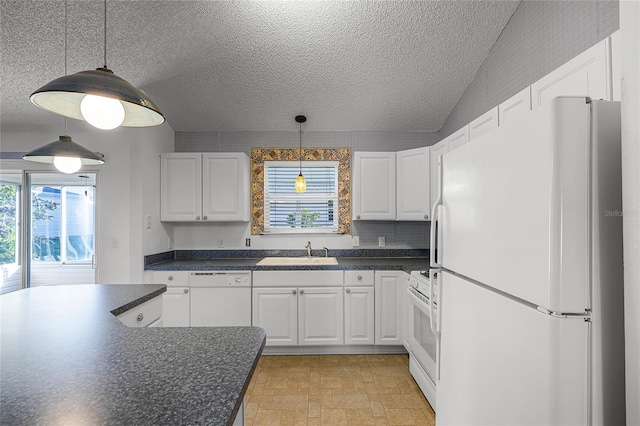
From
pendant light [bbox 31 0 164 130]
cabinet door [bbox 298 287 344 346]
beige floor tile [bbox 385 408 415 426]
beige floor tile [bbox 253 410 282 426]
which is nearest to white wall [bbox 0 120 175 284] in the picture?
cabinet door [bbox 298 287 344 346]

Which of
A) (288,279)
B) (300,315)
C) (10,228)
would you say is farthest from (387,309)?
(10,228)

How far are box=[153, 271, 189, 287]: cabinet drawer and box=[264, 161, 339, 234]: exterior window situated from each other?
104cm

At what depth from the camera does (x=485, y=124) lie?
2.25 m

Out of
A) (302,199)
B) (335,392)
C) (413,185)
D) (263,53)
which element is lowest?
(335,392)

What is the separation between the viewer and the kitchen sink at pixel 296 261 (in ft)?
10.3

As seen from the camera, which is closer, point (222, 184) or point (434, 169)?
point (434, 169)

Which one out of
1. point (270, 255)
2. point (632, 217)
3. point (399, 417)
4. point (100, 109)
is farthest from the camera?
point (270, 255)

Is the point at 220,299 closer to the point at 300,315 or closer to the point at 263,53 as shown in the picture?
the point at 300,315

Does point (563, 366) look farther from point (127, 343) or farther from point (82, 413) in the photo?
point (127, 343)

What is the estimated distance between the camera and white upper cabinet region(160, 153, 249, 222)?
130 inches

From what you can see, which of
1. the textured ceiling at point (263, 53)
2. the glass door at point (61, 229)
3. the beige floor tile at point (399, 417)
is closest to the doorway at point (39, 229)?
the glass door at point (61, 229)

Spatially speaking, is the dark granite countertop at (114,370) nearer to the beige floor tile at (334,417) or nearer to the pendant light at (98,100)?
the pendant light at (98,100)

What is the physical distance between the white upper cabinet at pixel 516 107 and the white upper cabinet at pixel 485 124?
51 millimetres

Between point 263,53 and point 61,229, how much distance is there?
2.67 meters
